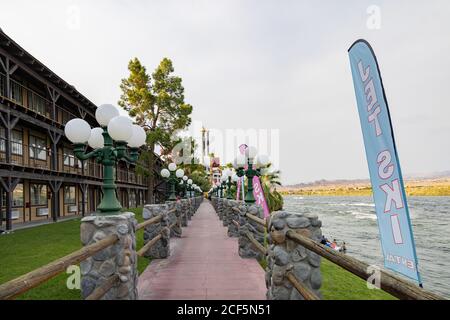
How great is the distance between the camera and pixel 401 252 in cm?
279

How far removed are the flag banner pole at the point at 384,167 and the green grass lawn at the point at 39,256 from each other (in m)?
4.41

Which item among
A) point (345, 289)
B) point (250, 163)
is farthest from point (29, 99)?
point (345, 289)

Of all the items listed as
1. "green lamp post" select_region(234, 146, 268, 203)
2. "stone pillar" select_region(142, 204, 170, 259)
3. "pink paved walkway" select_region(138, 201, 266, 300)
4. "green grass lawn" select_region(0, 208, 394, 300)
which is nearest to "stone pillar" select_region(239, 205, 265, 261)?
"pink paved walkway" select_region(138, 201, 266, 300)

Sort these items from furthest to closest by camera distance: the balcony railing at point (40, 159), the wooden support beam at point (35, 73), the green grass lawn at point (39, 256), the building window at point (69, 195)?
1. the building window at point (69, 195)
2. the balcony railing at point (40, 159)
3. the wooden support beam at point (35, 73)
4. the green grass lawn at point (39, 256)

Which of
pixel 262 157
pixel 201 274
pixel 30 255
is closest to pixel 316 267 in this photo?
pixel 201 274

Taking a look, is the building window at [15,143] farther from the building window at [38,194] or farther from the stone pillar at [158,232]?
the stone pillar at [158,232]

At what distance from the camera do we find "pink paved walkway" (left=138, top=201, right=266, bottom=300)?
Result: 4.44 metres

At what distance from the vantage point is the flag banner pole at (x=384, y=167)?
106 inches

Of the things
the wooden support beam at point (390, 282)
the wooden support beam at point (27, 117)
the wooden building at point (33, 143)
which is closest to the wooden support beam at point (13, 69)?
the wooden building at point (33, 143)

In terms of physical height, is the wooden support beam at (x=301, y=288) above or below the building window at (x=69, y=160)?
below

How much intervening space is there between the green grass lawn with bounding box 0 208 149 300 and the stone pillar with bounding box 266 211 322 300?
3.15 meters

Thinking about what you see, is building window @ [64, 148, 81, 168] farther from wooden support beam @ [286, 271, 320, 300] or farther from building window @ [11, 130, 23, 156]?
wooden support beam @ [286, 271, 320, 300]

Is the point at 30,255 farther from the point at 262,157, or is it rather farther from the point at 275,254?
the point at 275,254
